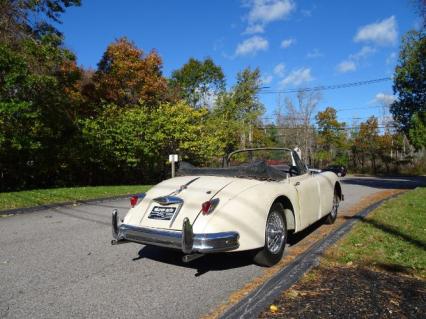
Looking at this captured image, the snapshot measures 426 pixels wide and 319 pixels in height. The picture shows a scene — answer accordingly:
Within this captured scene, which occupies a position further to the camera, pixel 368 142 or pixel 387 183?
pixel 368 142

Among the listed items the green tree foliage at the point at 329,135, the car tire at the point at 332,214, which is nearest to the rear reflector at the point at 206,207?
the car tire at the point at 332,214

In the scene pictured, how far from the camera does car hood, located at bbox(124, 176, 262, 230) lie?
4586 mm

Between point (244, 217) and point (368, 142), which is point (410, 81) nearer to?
point (244, 217)

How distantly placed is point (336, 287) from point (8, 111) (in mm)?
11612

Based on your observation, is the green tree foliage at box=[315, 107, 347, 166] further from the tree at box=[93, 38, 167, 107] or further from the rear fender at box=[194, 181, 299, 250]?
the rear fender at box=[194, 181, 299, 250]

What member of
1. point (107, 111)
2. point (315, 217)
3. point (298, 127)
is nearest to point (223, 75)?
point (298, 127)

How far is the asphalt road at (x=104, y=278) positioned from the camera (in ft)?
12.2

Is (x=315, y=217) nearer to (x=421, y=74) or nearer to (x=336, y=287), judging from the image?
(x=336, y=287)

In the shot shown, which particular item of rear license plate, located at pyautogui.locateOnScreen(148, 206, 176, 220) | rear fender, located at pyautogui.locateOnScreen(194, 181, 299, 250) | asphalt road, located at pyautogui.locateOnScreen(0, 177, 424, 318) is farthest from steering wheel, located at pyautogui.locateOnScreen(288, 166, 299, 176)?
rear license plate, located at pyautogui.locateOnScreen(148, 206, 176, 220)

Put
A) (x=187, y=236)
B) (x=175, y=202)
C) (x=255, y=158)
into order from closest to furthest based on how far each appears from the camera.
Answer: (x=187, y=236)
(x=175, y=202)
(x=255, y=158)

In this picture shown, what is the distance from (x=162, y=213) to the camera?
4754mm

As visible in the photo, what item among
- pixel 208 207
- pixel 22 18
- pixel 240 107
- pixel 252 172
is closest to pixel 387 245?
pixel 252 172

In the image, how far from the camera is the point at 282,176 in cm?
572

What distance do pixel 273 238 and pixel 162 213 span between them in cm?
144
